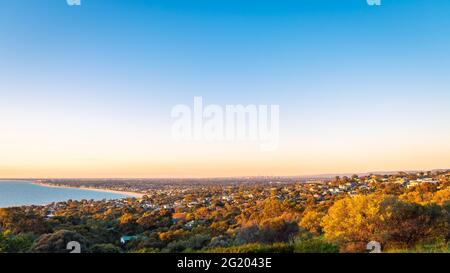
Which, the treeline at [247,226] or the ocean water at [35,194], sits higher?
the ocean water at [35,194]

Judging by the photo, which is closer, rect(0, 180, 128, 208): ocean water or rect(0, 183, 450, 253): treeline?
rect(0, 183, 450, 253): treeline

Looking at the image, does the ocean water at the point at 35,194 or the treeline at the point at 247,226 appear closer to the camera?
the treeline at the point at 247,226

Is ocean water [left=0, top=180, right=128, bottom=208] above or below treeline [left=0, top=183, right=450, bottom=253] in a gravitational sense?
above

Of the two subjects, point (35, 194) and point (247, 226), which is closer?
point (35, 194)

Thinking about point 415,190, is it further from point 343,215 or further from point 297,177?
point 297,177

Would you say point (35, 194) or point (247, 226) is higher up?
point (35, 194)
